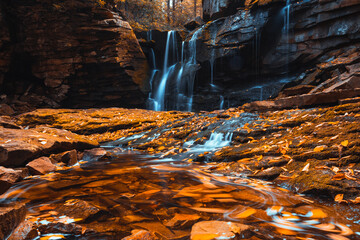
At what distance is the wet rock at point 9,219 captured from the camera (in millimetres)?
1370

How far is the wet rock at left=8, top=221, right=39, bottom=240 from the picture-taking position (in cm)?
142

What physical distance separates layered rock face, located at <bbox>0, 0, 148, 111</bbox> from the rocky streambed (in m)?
13.2

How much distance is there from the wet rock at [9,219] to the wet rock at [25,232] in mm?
33

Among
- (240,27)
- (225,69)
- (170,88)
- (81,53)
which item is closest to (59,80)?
(81,53)

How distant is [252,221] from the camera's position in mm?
1742

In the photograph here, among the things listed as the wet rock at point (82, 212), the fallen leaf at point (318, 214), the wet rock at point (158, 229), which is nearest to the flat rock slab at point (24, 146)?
the wet rock at point (82, 212)

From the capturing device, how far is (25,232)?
1478 mm

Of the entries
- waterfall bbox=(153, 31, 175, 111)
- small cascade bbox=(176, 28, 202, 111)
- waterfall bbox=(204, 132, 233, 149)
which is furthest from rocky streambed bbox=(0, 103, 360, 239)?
waterfall bbox=(153, 31, 175, 111)

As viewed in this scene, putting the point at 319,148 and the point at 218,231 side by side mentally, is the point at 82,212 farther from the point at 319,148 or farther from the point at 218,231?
the point at 319,148

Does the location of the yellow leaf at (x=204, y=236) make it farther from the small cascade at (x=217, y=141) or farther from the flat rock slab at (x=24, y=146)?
the small cascade at (x=217, y=141)

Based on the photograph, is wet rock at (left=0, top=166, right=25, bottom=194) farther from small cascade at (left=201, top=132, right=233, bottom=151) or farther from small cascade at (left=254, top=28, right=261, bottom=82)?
small cascade at (left=254, top=28, right=261, bottom=82)

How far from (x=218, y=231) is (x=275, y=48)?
18.2 metres

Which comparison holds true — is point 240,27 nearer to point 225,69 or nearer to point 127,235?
point 225,69

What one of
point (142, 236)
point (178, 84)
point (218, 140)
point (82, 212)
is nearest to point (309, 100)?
point (218, 140)
